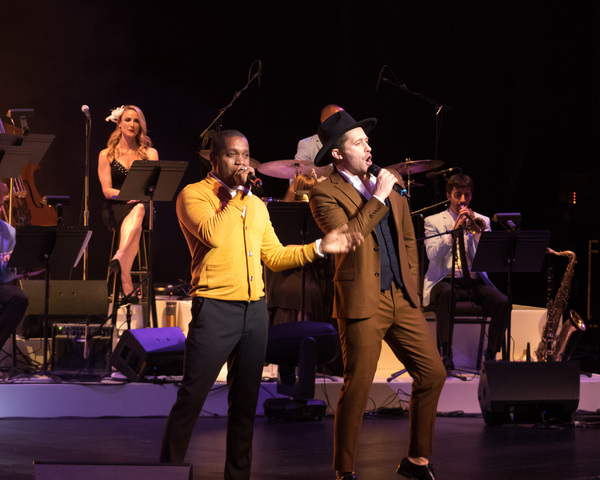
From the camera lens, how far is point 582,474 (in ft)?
15.0

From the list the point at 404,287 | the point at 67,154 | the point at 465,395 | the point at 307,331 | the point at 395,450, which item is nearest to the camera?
the point at 404,287

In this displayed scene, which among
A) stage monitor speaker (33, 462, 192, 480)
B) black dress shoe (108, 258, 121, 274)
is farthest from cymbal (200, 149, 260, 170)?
stage monitor speaker (33, 462, 192, 480)

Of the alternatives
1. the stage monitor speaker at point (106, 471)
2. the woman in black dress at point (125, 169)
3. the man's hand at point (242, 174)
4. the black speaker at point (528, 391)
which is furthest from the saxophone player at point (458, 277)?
the stage monitor speaker at point (106, 471)

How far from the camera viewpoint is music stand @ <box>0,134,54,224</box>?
6.08 meters

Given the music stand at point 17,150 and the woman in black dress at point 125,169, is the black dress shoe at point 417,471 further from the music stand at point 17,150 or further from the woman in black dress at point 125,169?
the woman in black dress at point 125,169

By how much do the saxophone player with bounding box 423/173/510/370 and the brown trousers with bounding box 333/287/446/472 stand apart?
8.50 feet

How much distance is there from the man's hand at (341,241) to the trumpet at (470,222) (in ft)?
11.1

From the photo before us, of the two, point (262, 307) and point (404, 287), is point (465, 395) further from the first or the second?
point (262, 307)

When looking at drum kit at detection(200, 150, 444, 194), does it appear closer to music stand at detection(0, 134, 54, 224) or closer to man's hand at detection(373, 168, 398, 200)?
music stand at detection(0, 134, 54, 224)

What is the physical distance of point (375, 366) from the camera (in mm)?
4047

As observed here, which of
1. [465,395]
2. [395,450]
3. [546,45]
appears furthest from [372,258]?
Answer: [546,45]

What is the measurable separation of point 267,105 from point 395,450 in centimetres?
533

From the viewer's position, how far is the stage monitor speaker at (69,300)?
6.65 m

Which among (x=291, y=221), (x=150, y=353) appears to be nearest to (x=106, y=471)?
(x=150, y=353)
